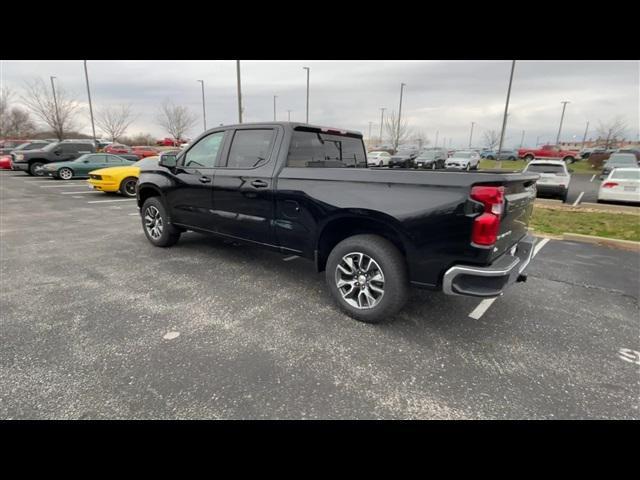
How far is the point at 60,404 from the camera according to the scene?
2.15 m

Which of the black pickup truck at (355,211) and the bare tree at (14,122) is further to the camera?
the bare tree at (14,122)

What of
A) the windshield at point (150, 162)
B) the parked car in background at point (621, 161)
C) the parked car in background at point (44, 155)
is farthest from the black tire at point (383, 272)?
the parked car in background at point (621, 161)

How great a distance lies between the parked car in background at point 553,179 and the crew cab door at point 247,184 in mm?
10375

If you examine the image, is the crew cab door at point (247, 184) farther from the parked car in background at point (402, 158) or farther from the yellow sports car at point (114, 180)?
the parked car in background at point (402, 158)

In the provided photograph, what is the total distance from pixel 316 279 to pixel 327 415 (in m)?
2.42

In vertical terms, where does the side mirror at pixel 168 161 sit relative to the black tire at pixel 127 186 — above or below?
above

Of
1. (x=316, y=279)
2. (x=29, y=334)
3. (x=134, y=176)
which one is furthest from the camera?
(x=134, y=176)

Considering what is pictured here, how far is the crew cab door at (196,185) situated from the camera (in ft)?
15.2

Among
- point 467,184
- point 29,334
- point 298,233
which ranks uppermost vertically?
point 467,184

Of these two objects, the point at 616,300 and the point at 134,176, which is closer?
the point at 616,300
